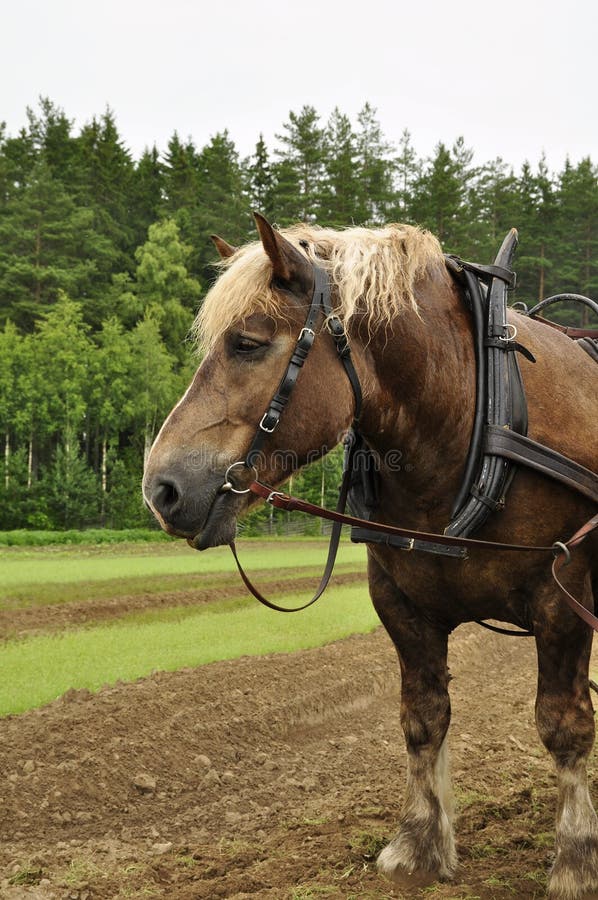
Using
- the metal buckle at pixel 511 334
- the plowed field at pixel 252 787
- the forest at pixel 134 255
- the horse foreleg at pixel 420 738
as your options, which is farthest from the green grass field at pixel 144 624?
the forest at pixel 134 255

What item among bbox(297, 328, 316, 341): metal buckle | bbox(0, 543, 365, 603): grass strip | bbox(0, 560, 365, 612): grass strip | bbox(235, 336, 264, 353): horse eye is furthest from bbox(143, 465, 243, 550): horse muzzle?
bbox(0, 543, 365, 603): grass strip

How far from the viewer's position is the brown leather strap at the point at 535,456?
3.37m

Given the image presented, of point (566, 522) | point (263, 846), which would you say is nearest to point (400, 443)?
point (566, 522)

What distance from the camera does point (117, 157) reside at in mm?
59031

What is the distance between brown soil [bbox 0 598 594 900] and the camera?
4094 millimetres

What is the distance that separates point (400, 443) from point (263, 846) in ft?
8.44

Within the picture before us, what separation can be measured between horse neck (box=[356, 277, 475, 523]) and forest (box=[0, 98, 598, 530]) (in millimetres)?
28366

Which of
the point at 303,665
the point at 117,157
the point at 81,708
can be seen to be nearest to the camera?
the point at 81,708

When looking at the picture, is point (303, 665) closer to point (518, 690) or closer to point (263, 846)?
point (518, 690)

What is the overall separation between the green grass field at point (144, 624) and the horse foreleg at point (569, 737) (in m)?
5.52

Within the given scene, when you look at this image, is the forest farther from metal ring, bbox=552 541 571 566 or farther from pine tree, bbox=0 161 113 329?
metal ring, bbox=552 541 571 566

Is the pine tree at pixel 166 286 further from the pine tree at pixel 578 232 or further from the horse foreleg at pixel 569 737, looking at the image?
the horse foreleg at pixel 569 737

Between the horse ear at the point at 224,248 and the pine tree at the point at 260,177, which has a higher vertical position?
the pine tree at the point at 260,177

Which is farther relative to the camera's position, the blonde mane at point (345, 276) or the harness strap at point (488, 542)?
the harness strap at point (488, 542)
